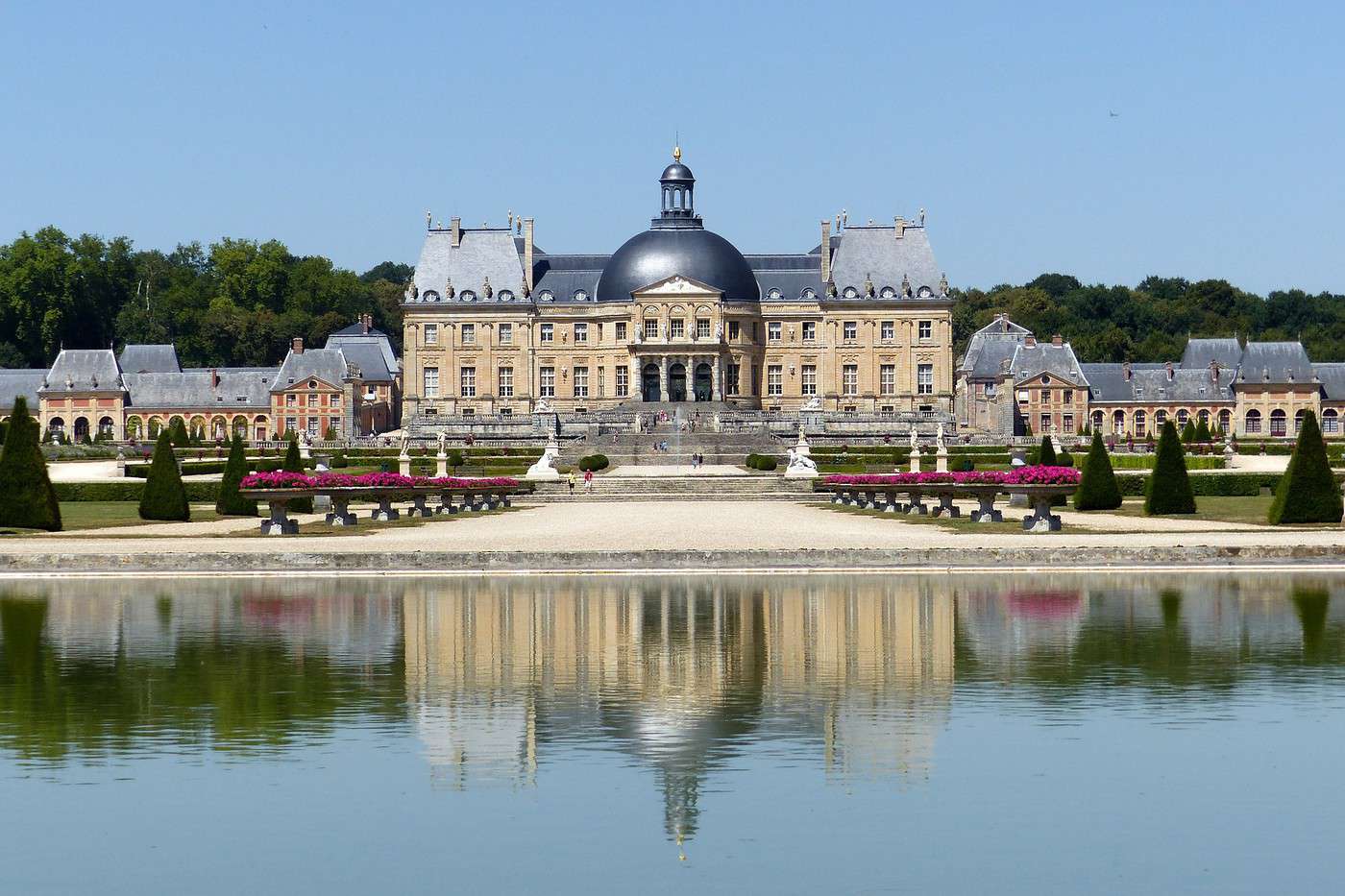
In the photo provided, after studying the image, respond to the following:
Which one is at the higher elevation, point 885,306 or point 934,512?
point 885,306

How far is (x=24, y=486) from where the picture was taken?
33.6 meters

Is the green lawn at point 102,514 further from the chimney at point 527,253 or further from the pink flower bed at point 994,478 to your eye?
the chimney at point 527,253

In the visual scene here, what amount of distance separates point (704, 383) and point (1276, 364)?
26.5 m

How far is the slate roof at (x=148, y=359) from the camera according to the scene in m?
92.9

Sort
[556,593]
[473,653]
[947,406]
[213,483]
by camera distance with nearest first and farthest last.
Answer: [473,653]
[556,593]
[213,483]
[947,406]

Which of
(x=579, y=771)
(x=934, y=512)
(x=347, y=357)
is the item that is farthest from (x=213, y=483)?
(x=347, y=357)

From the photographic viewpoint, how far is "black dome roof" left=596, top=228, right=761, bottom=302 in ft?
288

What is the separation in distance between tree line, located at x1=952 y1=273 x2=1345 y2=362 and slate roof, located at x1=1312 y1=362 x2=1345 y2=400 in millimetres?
13127

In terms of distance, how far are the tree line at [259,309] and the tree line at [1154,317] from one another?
0.09 metres

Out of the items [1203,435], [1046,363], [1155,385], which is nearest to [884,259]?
[1046,363]

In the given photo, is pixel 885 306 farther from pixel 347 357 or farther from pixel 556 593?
pixel 556 593

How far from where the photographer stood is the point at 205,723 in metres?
14.3

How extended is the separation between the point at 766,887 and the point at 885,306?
262ft

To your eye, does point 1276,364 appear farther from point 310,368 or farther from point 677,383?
point 310,368
